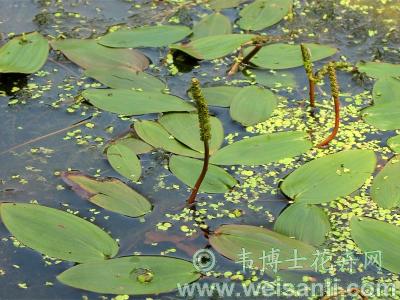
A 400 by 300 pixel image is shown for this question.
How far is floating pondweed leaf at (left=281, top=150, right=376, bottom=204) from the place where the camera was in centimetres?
184

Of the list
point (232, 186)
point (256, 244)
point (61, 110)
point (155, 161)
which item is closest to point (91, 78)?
point (61, 110)

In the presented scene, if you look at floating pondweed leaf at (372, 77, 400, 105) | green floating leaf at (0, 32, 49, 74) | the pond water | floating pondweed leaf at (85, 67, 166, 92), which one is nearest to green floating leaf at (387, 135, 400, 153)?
the pond water

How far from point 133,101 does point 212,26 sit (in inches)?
20.5

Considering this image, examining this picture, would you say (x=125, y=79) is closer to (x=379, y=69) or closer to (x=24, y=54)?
(x=24, y=54)

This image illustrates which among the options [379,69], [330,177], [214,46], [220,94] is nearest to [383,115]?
[379,69]

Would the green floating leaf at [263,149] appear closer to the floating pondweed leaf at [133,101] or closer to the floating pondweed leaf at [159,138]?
the floating pondweed leaf at [159,138]

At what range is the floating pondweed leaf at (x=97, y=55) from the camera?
2303mm

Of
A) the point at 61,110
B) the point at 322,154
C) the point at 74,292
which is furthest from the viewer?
the point at 61,110

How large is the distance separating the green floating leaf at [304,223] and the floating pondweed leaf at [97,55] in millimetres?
762

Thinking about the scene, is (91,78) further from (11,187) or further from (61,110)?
(11,187)

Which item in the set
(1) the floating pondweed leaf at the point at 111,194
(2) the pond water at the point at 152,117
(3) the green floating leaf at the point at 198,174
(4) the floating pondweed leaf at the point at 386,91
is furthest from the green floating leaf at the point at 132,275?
(4) the floating pondweed leaf at the point at 386,91

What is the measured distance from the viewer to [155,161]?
196 centimetres

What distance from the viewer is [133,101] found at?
2129 millimetres

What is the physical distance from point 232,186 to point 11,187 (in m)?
0.55
